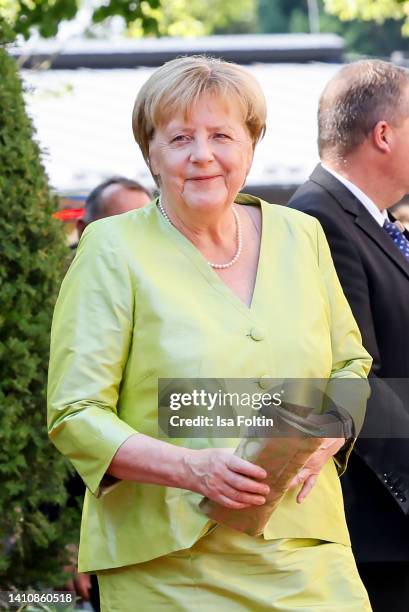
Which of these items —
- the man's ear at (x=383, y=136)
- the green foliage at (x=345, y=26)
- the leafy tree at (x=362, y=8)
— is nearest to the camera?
the man's ear at (x=383, y=136)

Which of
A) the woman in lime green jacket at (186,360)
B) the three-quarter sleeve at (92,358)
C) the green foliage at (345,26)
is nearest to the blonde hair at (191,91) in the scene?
the woman in lime green jacket at (186,360)

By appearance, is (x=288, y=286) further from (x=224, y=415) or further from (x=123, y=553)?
(x=123, y=553)

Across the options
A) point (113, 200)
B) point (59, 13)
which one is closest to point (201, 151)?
point (113, 200)

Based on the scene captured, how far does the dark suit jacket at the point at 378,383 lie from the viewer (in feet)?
14.4

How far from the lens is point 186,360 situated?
322 centimetres

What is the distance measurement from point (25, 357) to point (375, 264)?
1358mm

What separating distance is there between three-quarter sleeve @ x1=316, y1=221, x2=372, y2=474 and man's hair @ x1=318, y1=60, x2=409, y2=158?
121 cm

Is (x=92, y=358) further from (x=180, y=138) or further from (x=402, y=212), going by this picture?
(x=402, y=212)

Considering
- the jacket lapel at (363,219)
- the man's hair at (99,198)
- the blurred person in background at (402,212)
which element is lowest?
the blurred person in background at (402,212)

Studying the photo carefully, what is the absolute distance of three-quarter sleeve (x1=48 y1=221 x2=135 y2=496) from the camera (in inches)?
123

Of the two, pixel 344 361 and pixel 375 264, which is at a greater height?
pixel 344 361

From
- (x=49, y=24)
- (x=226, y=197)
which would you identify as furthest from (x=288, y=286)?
(x=49, y=24)

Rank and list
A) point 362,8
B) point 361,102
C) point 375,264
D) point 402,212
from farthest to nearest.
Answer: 1. point 362,8
2. point 402,212
3. point 361,102
4. point 375,264
